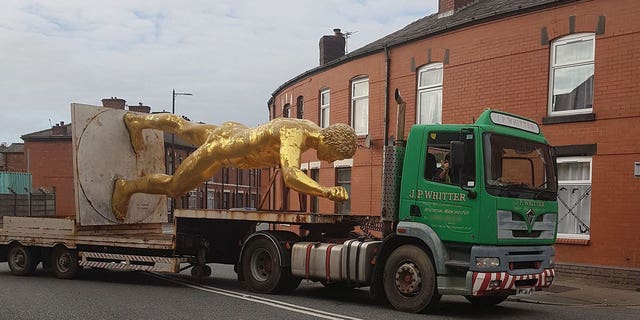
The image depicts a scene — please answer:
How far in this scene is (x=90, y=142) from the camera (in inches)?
538

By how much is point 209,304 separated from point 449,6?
42.6 feet

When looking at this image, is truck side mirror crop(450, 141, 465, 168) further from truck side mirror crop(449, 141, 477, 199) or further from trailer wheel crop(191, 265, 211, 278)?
trailer wheel crop(191, 265, 211, 278)

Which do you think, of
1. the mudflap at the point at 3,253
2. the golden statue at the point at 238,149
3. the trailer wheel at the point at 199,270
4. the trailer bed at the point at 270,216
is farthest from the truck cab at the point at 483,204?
the mudflap at the point at 3,253

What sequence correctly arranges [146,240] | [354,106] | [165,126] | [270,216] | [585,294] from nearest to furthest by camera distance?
[270,216]
[585,294]
[146,240]
[165,126]
[354,106]

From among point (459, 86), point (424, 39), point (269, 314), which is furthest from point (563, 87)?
point (269, 314)

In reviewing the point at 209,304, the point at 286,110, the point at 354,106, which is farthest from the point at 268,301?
the point at 286,110

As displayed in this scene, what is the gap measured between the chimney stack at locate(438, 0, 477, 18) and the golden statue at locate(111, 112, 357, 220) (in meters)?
8.86

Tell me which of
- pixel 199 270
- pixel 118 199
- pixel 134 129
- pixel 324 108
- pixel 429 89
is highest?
pixel 429 89

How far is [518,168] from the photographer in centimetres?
905

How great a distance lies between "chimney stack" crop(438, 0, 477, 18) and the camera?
19.2 meters

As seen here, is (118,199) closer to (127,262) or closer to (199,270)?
(127,262)

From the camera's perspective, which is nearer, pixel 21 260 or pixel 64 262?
pixel 64 262

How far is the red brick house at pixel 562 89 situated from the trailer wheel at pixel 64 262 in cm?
429

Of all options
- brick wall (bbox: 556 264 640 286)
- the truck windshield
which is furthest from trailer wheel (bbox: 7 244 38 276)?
brick wall (bbox: 556 264 640 286)
